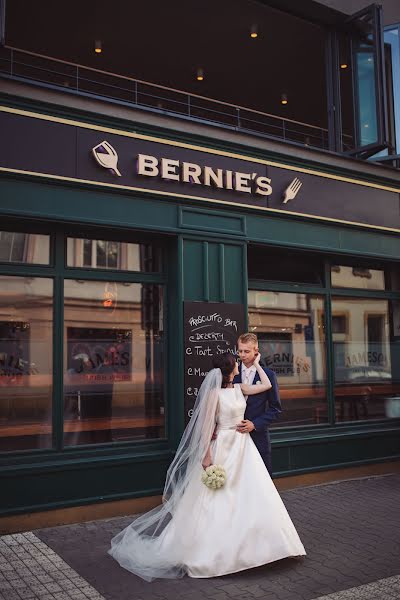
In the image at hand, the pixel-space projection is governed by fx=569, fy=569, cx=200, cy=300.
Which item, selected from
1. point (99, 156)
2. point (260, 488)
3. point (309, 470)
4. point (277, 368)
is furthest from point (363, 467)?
point (99, 156)

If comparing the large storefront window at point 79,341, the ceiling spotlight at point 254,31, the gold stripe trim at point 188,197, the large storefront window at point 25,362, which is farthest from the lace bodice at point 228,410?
the ceiling spotlight at point 254,31

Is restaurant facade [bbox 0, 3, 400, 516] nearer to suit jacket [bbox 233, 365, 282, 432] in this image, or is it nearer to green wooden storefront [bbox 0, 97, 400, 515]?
green wooden storefront [bbox 0, 97, 400, 515]

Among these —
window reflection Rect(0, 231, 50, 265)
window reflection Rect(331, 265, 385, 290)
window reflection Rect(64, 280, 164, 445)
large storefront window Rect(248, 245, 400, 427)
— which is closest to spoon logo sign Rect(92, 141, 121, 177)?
window reflection Rect(0, 231, 50, 265)

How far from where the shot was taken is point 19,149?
21.8ft

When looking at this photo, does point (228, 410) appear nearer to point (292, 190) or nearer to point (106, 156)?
point (106, 156)

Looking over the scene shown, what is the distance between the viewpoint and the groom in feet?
18.9

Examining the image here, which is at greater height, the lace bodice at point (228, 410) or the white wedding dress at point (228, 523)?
the lace bodice at point (228, 410)

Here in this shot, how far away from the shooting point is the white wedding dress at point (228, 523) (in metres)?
4.93

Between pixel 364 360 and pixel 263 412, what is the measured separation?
466 cm

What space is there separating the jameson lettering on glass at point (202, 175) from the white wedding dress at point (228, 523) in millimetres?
3379

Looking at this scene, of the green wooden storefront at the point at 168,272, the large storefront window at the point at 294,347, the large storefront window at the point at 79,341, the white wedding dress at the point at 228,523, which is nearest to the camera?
the white wedding dress at the point at 228,523

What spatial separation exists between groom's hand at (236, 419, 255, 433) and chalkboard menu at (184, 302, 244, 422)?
80.0 inches

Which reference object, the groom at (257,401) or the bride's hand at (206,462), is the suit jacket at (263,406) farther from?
the bride's hand at (206,462)

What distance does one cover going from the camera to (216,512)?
16.6 feet
